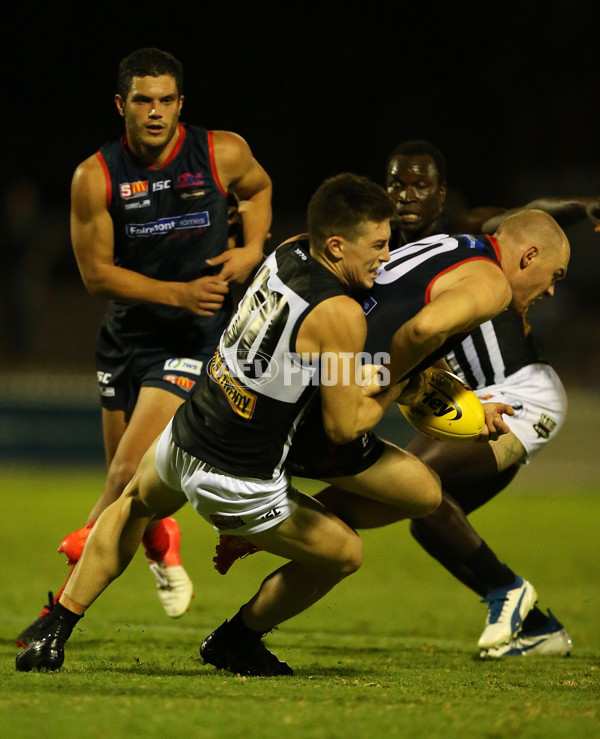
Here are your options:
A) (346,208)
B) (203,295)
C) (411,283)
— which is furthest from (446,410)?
(203,295)

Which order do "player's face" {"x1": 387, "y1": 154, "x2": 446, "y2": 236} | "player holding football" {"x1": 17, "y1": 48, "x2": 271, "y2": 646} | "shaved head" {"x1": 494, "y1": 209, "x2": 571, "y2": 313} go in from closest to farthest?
"shaved head" {"x1": 494, "y1": 209, "x2": 571, "y2": 313}, "player holding football" {"x1": 17, "y1": 48, "x2": 271, "y2": 646}, "player's face" {"x1": 387, "y1": 154, "x2": 446, "y2": 236}

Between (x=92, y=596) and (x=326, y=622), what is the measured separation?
7.12 feet

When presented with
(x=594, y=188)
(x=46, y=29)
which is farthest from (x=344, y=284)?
(x=46, y=29)

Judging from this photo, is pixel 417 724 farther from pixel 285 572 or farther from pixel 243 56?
pixel 243 56

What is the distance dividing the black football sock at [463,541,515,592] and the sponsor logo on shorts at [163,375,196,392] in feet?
5.34

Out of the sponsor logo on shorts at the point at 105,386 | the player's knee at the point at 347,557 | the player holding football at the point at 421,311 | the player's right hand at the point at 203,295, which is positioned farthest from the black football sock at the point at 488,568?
the sponsor logo on shorts at the point at 105,386

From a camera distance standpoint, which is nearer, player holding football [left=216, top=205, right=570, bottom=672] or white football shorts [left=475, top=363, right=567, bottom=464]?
player holding football [left=216, top=205, right=570, bottom=672]

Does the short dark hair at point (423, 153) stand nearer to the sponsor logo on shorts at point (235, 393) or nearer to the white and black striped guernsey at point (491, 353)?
the white and black striped guernsey at point (491, 353)

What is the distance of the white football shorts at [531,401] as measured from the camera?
5887 millimetres

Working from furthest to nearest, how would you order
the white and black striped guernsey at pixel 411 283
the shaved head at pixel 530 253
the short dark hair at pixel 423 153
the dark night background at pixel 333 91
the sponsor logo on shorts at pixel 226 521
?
the dark night background at pixel 333 91
the short dark hair at pixel 423 153
the shaved head at pixel 530 253
the white and black striped guernsey at pixel 411 283
the sponsor logo on shorts at pixel 226 521

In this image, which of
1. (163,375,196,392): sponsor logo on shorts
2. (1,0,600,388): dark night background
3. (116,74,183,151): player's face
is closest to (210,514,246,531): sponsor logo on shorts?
(163,375,196,392): sponsor logo on shorts

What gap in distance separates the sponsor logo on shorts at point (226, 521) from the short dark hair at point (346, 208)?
1.10 meters

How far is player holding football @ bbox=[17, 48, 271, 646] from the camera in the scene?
550cm

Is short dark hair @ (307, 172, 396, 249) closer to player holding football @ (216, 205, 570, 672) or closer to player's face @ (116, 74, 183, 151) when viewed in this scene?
player holding football @ (216, 205, 570, 672)
